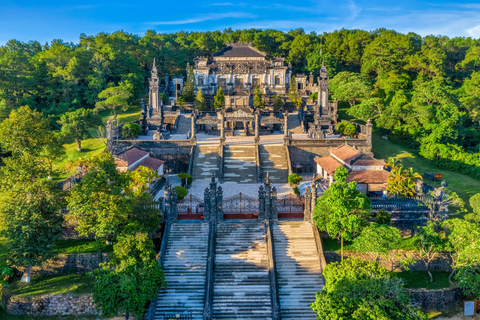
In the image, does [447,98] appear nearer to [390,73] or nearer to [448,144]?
[448,144]

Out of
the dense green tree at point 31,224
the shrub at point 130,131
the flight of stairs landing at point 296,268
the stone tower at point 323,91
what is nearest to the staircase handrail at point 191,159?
the shrub at point 130,131

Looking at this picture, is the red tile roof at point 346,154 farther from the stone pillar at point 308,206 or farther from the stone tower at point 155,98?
the stone tower at point 155,98

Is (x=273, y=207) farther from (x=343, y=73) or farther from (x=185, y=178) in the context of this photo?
(x=343, y=73)

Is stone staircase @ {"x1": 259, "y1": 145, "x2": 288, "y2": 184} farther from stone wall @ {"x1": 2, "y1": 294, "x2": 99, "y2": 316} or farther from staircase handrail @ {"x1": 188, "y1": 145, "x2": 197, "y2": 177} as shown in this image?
stone wall @ {"x1": 2, "y1": 294, "x2": 99, "y2": 316}

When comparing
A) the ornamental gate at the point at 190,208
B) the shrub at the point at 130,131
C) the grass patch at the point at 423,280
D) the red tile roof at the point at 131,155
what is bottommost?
the grass patch at the point at 423,280

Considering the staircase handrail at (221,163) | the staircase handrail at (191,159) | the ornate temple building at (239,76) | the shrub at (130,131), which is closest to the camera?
the staircase handrail at (221,163)

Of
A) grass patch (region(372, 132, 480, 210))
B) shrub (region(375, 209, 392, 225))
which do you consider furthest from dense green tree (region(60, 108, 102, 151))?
grass patch (region(372, 132, 480, 210))

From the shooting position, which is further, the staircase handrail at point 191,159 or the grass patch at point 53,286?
the staircase handrail at point 191,159

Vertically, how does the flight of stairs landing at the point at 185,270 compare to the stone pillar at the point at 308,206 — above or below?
below
